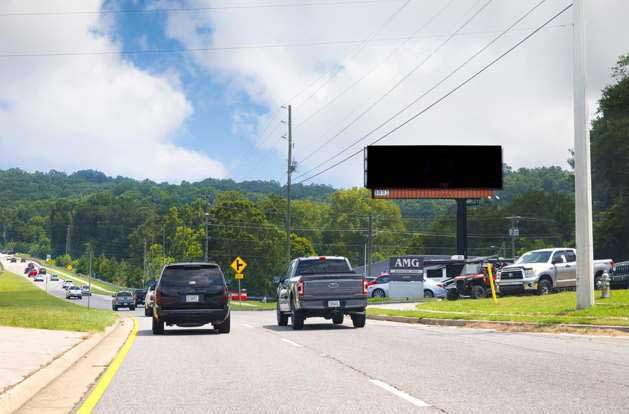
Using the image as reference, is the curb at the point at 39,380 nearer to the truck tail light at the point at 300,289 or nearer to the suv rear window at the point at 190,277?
the suv rear window at the point at 190,277

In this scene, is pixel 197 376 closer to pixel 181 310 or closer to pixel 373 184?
pixel 181 310

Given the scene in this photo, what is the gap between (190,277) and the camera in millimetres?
22172

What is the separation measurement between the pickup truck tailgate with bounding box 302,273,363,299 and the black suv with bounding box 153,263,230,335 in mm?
2371

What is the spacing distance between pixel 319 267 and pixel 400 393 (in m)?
15.3

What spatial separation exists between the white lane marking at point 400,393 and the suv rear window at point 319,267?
45.4 feet

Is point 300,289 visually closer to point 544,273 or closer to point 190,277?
point 190,277

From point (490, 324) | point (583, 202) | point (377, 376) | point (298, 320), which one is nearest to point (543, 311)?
point (490, 324)

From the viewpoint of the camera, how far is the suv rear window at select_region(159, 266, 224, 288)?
22047mm

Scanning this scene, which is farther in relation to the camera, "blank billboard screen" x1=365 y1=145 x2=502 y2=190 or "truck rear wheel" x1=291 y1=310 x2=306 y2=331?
"blank billboard screen" x1=365 y1=145 x2=502 y2=190

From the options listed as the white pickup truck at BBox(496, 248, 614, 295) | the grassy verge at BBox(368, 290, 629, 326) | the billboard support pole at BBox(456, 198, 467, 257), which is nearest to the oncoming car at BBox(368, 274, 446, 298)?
the billboard support pole at BBox(456, 198, 467, 257)

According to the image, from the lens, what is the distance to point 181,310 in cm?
2178

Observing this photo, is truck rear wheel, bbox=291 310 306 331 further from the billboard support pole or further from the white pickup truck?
the billboard support pole

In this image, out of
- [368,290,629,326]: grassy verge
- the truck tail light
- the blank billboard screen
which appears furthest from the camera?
the blank billboard screen

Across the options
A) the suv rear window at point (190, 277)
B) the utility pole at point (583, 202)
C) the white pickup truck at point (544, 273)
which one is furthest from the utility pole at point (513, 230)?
the suv rear window at point (190, 277)
